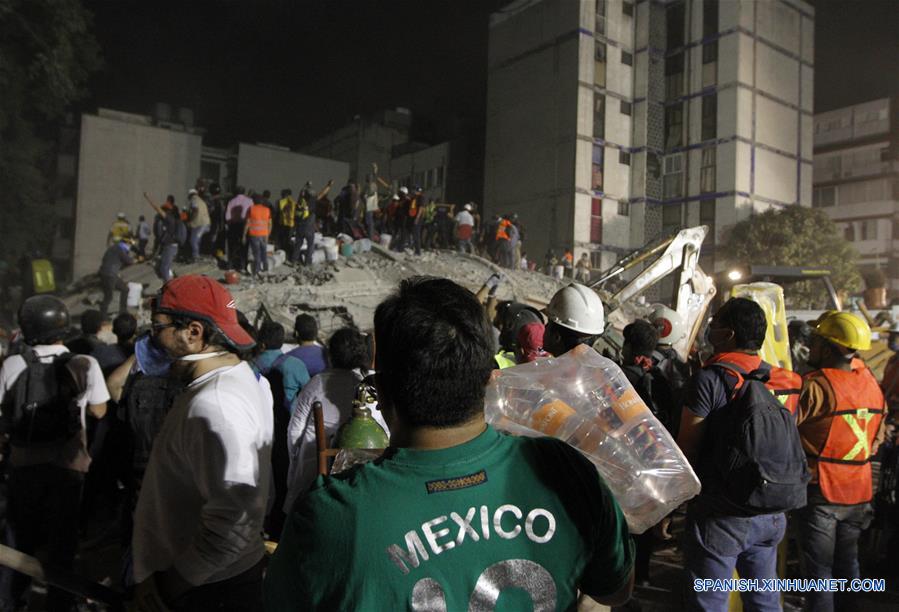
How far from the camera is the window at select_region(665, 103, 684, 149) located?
3010cm

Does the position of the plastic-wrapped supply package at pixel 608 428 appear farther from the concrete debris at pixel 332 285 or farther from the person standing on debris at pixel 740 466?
the concrete debris at pixel 332 285

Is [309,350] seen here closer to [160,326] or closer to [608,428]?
[160,326]

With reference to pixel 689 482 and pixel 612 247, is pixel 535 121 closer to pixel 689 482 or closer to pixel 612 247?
pixel 612 247

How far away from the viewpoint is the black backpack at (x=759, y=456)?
8.23 feet

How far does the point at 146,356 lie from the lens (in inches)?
107

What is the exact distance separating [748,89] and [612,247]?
9.61 m

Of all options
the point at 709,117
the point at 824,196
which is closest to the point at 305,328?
the point at 709,117

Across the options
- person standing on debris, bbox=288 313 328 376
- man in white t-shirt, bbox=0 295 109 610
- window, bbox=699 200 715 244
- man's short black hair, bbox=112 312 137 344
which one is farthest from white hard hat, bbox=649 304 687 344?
window, bbox=699 200 715 244

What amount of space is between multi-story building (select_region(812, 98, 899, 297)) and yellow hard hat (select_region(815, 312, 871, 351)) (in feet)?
127

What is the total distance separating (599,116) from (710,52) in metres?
6.35

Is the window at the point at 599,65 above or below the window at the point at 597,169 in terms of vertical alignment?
above

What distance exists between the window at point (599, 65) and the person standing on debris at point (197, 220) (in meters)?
A: 21.0

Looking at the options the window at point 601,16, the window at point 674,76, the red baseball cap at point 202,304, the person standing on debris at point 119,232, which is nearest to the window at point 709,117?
the window at point 674,76

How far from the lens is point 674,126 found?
30.5 metres
